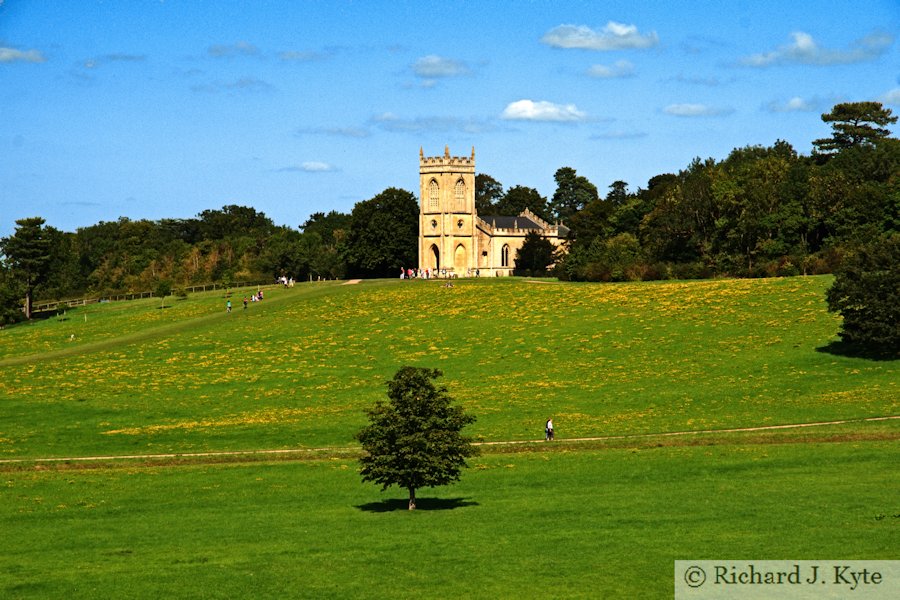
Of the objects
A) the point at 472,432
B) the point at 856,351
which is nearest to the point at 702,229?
the point at 856,351

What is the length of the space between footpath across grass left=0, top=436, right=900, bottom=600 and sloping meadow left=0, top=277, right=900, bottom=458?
1005cm

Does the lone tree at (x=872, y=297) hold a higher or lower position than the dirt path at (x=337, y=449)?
higher

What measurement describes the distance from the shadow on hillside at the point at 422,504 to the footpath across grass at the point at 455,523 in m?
0.13

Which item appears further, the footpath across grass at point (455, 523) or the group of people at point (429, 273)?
the group of people at point (429, 273)

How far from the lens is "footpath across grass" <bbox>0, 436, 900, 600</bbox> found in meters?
33.2

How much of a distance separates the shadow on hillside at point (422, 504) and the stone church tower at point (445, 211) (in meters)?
117

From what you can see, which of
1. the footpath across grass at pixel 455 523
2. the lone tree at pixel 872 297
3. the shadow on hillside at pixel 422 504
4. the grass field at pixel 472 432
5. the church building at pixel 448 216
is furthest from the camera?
the church building at pixel 448 216

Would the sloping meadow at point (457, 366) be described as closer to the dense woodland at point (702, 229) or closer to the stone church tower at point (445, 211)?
the dense woodland at point (702, 229)

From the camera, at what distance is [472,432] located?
66562 mm

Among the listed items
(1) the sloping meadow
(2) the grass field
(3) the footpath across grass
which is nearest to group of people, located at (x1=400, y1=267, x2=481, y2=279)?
(1) the sloping meadow

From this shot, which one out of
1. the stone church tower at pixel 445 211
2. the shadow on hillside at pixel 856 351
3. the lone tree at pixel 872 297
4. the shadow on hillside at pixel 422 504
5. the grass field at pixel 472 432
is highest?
the stone church tower at pixel 445 211

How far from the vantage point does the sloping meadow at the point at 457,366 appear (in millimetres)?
68500

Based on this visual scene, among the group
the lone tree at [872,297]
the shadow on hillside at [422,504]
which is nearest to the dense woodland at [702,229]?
the lone tree at [872,297]

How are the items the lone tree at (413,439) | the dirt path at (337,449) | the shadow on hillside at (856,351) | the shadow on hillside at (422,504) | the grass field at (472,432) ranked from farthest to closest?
the shadow on hillside at (856,351) < the dirt path at (337,449) < the shadow on hillside at (422,504) < the lone tree at (413,439) < the grass field at (472,432)
